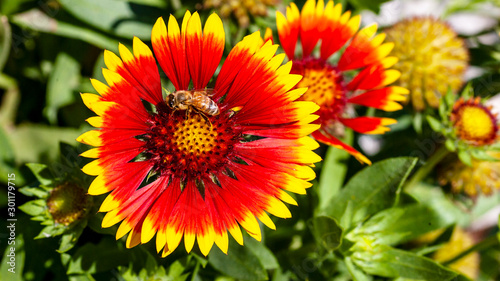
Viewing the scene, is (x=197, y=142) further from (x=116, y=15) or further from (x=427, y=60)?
(x=427, y=60)

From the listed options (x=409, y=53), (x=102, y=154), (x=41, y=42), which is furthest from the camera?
(x=41, y=42)

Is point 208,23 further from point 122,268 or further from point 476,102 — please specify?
A: point 476,102

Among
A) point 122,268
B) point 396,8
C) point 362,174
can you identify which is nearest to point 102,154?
point 122,268

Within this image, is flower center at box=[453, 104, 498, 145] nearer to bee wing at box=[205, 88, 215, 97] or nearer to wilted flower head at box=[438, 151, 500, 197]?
wilted flower head at box=[438, 151, 500, 197]

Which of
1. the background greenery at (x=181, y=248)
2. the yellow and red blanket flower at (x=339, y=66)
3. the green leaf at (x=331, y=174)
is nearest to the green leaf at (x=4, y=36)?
the background greenery at (x=181, y=248)

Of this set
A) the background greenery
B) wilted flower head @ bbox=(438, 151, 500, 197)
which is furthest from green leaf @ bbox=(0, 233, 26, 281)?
wilted flower head @ bbox=(438, 151, 500, 197)

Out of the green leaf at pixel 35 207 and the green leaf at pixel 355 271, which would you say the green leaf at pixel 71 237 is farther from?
the green leaf at pixel 355 271

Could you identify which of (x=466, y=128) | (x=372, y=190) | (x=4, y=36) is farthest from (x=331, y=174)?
(x=4, y=36)
